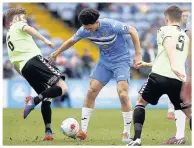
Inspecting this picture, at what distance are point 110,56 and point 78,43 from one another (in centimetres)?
1603

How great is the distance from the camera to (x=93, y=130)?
12.4 m

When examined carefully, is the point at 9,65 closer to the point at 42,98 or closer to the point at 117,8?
the point at 117,8

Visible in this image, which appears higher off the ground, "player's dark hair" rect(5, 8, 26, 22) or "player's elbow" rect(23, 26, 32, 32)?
"player's dark hair" rect(5, 8, 26, 22)

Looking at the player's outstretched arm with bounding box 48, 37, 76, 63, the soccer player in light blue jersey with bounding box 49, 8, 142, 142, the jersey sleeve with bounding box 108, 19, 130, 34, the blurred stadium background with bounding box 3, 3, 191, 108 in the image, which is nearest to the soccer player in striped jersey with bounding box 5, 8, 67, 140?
the player's outstretched arm with bounding box 48, 37, 76, 63

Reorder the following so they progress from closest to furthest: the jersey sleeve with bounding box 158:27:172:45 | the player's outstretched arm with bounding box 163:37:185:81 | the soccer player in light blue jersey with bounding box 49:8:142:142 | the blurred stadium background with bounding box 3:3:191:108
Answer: the player's outstretched arm with bounding box 163:37:185:81 → the jersey sleeve with bounding box 158:27:172:45 → the soccer player in light blue jersey with bounding box 49:8:142:142 → the blurred stadium background with bounding box 3:3:191:108

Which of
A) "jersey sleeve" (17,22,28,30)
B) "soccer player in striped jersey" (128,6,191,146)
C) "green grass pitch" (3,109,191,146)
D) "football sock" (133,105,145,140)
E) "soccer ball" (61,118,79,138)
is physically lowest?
"green grass pitch" (3,109,191,146)

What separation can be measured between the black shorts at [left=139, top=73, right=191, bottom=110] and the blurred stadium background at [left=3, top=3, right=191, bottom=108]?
11.1 m

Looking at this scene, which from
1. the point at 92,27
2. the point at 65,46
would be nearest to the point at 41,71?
the point at 65,46

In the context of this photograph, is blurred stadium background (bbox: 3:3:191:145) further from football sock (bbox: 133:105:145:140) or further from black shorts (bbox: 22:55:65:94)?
black shorts (bbox: 22:55:65:94)

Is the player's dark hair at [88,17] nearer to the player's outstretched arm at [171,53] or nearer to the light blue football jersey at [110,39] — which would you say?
the light blue football jersey at [110,39]

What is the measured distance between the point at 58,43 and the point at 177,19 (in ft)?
54.7

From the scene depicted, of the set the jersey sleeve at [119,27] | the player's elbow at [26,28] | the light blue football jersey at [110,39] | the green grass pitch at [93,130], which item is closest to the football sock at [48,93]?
the green grass pitch at [93,130]

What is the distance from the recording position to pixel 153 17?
2642 cm

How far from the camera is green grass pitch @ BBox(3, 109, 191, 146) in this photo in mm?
10109
